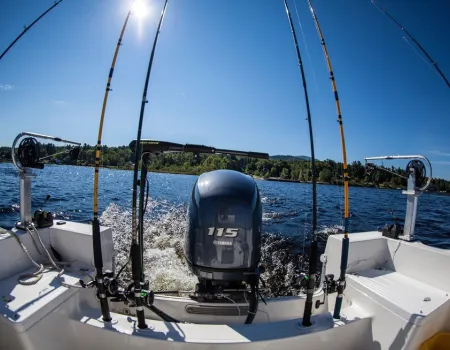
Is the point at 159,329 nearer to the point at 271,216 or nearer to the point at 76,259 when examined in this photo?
the point at 76,259

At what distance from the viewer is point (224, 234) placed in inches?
87.7

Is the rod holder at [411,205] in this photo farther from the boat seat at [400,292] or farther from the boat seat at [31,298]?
the boat seat at [31,298]

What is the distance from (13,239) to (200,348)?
207cm

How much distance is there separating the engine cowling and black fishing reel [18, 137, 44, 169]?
1.84 m

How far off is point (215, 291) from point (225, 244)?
423 millimetres

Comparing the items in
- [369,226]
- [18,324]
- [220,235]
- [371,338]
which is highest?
[220,235]

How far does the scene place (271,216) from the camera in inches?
402

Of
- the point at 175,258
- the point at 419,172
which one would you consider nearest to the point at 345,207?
the point at 419,172

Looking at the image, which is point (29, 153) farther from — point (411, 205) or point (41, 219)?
point (411, 205)

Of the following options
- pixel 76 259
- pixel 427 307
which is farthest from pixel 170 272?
pixel 427 307

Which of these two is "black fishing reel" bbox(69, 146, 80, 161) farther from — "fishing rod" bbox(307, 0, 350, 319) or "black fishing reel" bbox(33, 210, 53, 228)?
"fishing rod" bbox(307, 0, 350, 319)

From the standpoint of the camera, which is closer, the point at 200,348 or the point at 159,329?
the point at 200,348

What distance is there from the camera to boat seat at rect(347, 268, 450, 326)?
2.02 m

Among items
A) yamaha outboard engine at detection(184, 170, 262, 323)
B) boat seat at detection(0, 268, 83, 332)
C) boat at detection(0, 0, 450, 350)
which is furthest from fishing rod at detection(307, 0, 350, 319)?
boat seat at detection(0, 268, 83, 332)
